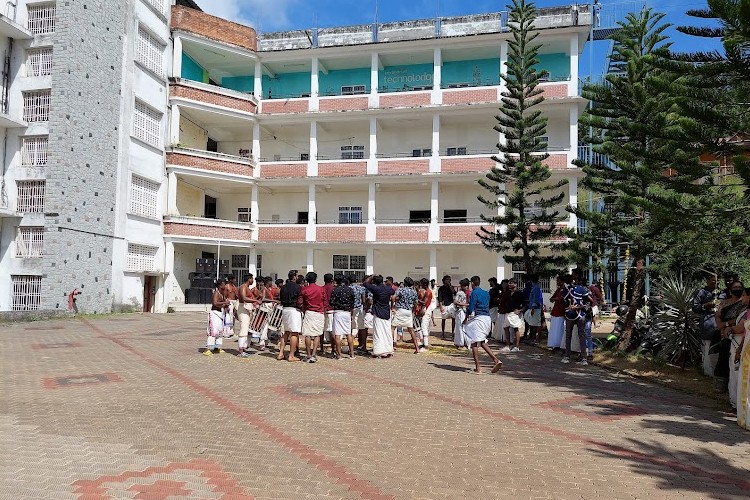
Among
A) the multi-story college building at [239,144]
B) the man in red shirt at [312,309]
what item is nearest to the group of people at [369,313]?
the man in red shirt at [312,309]

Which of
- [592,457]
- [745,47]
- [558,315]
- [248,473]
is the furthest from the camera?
[558,315]

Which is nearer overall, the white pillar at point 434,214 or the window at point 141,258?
the window at point 141,258

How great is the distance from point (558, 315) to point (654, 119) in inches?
185

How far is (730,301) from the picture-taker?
758 cm

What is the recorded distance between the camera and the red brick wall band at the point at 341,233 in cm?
2486

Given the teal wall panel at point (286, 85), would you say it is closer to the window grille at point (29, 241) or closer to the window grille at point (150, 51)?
the window grille at point (150, 51)

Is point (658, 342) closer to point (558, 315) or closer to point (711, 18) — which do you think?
point (558, 315)

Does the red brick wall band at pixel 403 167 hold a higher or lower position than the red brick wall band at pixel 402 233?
higher

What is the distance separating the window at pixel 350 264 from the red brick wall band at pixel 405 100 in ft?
24.1

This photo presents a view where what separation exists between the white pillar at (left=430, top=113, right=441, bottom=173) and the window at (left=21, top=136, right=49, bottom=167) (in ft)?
50.0

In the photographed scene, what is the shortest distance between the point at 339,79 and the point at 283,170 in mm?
5685

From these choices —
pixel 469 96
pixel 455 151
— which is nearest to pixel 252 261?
pixel 455 151

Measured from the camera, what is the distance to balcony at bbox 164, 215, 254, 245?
79.3 feet

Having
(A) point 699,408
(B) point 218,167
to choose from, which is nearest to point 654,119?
(A) point 699,408
